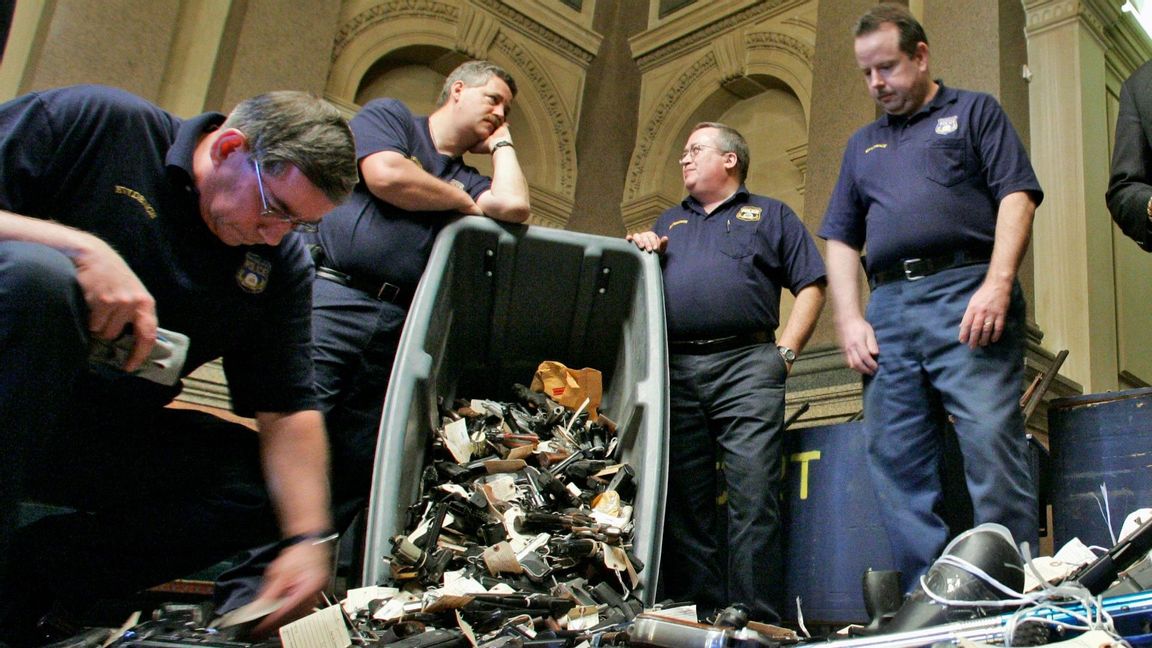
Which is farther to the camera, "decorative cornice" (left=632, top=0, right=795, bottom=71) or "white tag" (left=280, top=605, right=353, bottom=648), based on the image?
"decorative cornice" (left=632, top=0, right=795, bottom=71)

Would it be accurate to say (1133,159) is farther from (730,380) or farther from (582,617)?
(582,617)

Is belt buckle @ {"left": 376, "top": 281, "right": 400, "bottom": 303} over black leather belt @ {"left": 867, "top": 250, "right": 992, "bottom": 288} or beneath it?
beneath

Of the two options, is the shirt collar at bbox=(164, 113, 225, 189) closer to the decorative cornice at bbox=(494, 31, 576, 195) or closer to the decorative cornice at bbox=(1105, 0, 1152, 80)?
the decorative cornice at bbox=(1105, 0, 1152, 80)

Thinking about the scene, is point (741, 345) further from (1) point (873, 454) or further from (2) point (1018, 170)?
(2) point (1018, 170)

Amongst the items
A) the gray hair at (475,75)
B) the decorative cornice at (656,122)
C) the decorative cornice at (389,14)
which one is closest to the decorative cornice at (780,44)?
the decorative cornice at (656,122)

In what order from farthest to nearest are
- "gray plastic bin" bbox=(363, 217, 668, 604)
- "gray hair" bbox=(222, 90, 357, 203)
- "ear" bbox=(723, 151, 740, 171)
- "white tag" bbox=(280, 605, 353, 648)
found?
"ear" bbox=(723, 151, 740, 171) → "gray plastic bin" bbox=(363, 217, 668, 604) → "gray hair" bbox=(222, 90, 357, 203) → "white tag" bbox=(280, 605, 353, 648)

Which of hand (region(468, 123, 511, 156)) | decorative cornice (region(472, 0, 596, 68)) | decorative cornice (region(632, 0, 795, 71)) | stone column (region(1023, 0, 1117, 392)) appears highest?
decorative cornice (region(632, 0, 795, 71))

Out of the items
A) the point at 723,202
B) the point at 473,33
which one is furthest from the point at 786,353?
the point at 473,33

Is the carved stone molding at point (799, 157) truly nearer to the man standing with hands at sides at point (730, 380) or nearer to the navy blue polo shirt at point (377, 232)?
the man standing with hands at sides at point (730, 380)

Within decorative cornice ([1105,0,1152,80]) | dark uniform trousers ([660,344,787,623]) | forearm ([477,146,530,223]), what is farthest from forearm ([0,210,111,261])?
decorative cornice ([1105,0,1152,80])

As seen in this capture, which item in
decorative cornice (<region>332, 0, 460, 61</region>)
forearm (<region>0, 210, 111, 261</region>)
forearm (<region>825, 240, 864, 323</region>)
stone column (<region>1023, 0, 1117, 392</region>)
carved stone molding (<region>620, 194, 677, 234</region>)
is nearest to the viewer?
forearm (<region>0, 210, 111, 261</region>)

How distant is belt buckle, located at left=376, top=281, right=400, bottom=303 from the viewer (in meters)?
1.94

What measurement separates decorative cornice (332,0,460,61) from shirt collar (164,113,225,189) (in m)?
4.19

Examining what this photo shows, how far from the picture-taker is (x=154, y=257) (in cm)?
129
